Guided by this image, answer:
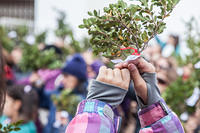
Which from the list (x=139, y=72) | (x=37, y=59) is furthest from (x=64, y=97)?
(x=139, y=72)

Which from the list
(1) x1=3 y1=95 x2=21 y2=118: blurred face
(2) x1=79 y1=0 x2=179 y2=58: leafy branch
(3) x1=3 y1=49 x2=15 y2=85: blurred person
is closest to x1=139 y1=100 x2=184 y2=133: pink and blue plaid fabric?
(2) x1=79 y1=0 x2=179 y2=58: leafy branch

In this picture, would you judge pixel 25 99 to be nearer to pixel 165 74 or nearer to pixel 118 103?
pixel 165 74

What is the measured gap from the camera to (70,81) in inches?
142

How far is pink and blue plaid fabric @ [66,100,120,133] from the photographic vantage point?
105 cm

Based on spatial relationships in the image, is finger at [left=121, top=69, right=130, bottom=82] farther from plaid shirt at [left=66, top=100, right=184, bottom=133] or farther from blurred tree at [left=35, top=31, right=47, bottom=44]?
blurred tree at [left=35, top=31, right=47, bottom=44]

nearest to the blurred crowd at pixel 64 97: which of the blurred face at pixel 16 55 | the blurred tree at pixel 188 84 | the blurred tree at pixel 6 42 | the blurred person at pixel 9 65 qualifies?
the blurred tree at pixel 188 84

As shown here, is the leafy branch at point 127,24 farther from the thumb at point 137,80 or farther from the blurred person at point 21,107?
the blurred person at point 21,107

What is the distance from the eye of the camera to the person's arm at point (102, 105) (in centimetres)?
106

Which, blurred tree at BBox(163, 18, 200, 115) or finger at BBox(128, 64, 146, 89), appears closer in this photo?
finger at BBox(128, 64, 146, 89)

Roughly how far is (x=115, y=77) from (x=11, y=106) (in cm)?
208

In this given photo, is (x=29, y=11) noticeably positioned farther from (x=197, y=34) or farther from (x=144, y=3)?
(x=144, y=3)

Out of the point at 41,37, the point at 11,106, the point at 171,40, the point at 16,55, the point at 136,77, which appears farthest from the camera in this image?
the point at 41,37

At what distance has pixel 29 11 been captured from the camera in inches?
420

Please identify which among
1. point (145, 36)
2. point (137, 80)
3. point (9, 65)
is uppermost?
point (145, 36)
